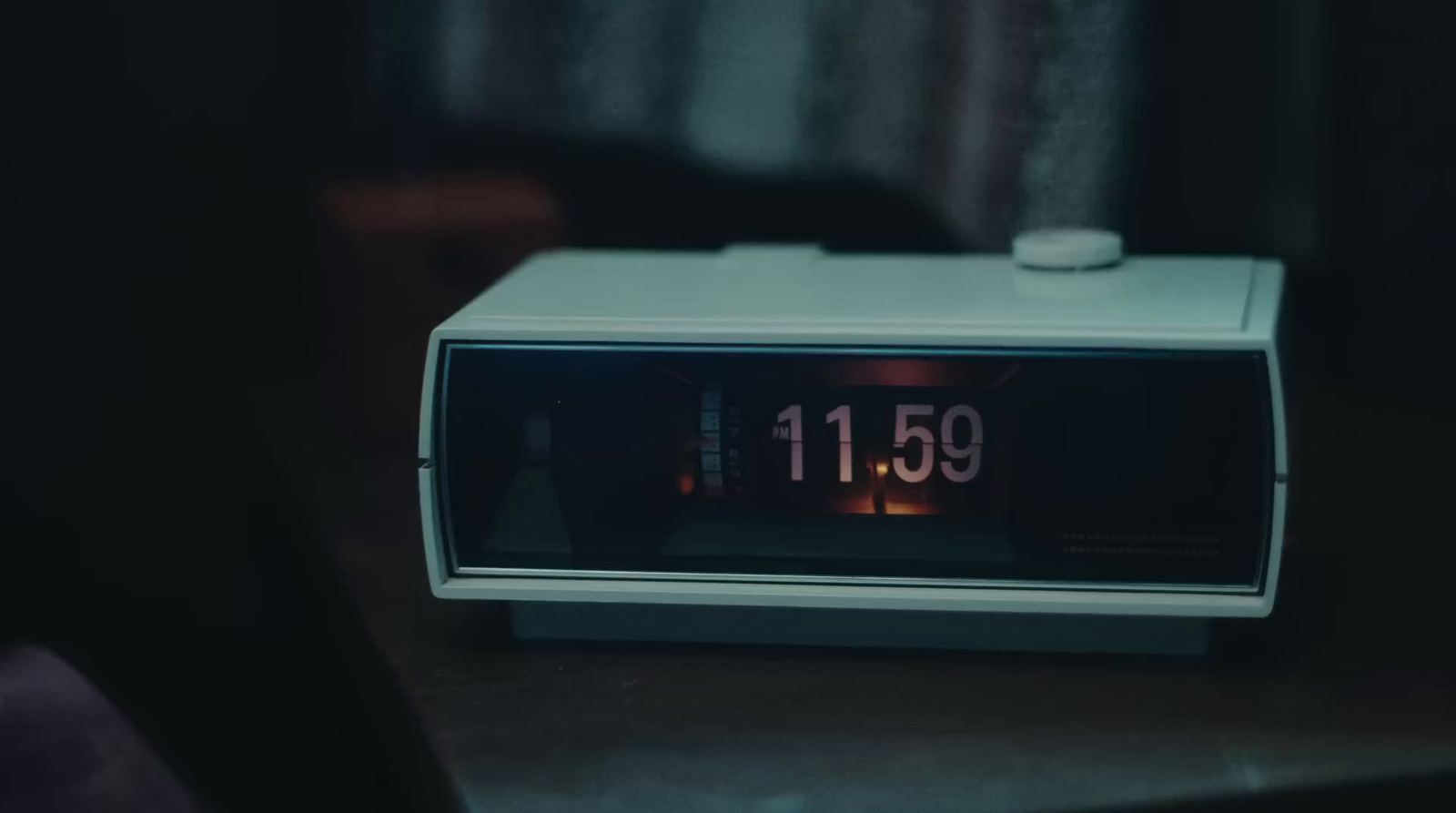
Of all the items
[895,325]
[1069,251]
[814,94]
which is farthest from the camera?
[814,94]

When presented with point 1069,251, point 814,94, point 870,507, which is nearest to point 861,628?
point 870,507

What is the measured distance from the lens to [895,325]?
0.69 meters

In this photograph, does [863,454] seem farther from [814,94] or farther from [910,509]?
[814,94]

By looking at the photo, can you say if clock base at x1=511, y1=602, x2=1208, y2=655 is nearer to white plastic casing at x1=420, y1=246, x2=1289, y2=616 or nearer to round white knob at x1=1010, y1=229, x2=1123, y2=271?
white plastic casing at x1=420, y1=246, x2=1289, y2=616

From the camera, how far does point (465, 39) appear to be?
102 cm

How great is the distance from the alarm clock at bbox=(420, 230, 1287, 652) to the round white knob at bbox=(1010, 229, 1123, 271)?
0.18 feet

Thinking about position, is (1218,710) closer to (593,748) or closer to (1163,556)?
(1163,556)

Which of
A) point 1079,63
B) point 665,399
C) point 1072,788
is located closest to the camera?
point 1072,788

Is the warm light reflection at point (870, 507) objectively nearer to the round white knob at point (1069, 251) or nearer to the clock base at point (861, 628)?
the clock base at point (861, 628)

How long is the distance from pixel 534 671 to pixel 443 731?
74 mm

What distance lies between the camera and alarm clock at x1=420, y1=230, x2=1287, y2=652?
2.24ft

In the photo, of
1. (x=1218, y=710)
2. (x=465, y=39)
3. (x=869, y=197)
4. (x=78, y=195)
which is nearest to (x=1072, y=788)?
(x=1218, y=710)

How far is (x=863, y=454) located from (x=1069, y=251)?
0.65ft

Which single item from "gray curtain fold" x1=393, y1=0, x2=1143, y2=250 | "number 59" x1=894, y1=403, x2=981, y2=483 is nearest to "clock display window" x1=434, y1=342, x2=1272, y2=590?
"number 59" x1=894, y1=403, x2=981, y2=483
